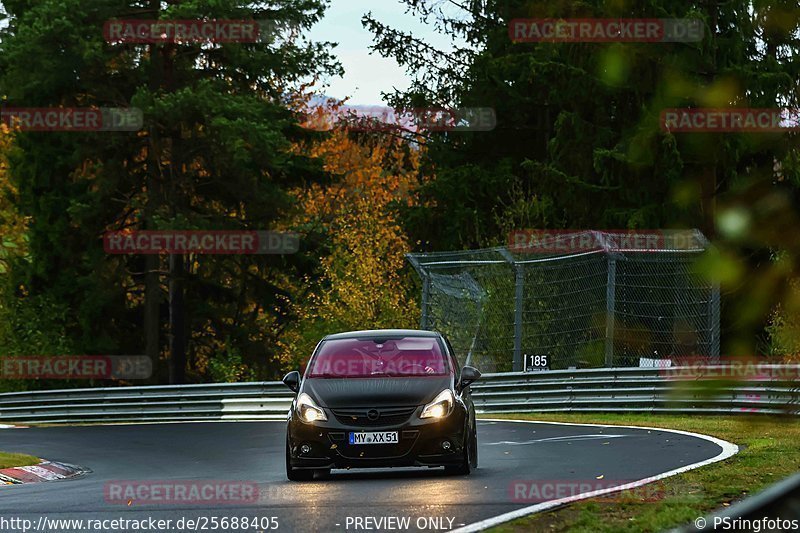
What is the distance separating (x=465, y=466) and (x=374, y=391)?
111 cm

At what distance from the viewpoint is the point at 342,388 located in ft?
46.4

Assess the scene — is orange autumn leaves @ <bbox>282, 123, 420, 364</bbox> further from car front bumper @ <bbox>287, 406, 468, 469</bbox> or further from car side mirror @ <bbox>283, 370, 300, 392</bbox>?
car front bumper @ <bbox>287, 406, 468, 469</bbox>

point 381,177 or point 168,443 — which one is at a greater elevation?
point 381,177

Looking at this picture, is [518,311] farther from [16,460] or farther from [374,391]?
[374,391]

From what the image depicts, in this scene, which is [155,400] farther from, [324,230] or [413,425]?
[413,425]

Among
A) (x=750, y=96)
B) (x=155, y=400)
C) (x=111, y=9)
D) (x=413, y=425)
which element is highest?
(x=111, y=9)

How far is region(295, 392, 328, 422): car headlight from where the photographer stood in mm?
13922

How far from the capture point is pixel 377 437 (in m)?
13.7

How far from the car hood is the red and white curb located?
199 inches

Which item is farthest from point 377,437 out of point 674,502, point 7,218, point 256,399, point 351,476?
point 7,218

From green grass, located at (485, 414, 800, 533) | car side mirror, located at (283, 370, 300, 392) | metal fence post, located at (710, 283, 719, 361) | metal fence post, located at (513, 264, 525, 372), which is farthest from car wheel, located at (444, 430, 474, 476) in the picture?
metal fence post, located at (513, 264, 525, 372)

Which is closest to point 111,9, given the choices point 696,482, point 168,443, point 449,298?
point 449,298

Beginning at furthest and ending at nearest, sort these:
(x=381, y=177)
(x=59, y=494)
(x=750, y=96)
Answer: (x=381, y=177) → (x=59, y=494) → (x=750, y=96)

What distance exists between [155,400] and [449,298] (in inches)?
340
